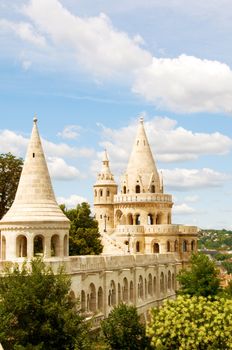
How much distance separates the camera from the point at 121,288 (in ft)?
146

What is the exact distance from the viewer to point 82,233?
185 ft

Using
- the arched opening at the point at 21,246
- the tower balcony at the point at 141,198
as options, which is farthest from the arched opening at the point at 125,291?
the tower balcony at the point at 141,198

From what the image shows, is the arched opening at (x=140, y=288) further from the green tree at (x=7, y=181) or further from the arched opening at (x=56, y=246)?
the arched opening at (x=56, y=246)

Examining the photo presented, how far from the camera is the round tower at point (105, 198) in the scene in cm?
7344

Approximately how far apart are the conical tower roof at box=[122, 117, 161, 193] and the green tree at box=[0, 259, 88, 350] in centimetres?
4207

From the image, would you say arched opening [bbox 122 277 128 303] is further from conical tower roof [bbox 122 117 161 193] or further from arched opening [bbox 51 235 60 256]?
conical tower roof [bbox 122 117 161 193]

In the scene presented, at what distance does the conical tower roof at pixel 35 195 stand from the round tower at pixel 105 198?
36.0m

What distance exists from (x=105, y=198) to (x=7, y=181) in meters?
23.1

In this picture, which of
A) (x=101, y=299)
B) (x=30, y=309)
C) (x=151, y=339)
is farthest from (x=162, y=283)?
(x=30, y=309)

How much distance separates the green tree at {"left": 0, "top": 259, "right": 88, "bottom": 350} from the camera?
87.9 feet

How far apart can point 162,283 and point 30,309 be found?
31.1 m

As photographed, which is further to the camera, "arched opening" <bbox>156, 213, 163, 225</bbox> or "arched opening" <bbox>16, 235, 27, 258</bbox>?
"arched opening" <bbox>156, 213, 163, 225</bbox>

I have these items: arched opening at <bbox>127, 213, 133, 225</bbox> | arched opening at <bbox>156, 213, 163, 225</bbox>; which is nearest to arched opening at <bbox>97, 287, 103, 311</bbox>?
arched opening at <bbox>127, 213, 133, 225</bbox>

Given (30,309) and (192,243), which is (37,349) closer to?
(30,309)
